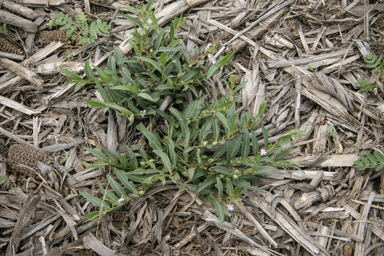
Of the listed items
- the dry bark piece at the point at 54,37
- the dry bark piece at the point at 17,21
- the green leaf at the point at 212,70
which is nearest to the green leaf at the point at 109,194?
the green leaf at the point at 212,70

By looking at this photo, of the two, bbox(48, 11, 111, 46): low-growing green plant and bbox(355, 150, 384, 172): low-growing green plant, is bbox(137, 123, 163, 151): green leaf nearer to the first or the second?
bbox(48, 11, 111, 46): low-growing green plant

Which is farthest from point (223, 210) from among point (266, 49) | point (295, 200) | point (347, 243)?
point (266, 49)

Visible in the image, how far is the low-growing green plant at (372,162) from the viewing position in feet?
7.85

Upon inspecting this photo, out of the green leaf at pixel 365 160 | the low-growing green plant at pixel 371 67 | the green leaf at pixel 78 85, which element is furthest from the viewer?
the low-growing green plant at pixel 371 67

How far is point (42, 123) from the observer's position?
281 centimetres

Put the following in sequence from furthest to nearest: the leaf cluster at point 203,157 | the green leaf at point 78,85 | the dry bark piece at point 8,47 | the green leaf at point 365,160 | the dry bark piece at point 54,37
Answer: the dry bark piece at point 54,37, the dry bark piece at point 8,47, the green leaf at point 78,85, the green leaf at point 365,160, the leaf cluster at point 203,157

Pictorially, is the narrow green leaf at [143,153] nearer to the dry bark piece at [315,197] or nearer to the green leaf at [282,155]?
the green leaf at [282,155]

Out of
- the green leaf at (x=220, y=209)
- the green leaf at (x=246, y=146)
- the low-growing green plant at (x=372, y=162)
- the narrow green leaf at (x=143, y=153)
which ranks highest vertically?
the narrow green leaf at (x=143, y=153)

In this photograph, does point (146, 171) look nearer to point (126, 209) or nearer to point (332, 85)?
point (126, 209)

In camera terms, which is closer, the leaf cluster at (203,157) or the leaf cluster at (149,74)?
the leaf cluster at (203,157)

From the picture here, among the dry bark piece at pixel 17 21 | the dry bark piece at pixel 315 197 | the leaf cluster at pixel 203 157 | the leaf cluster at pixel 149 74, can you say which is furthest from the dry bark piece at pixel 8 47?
the dry bark piece at pixel 315 197

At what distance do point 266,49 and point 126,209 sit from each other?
2337 mm

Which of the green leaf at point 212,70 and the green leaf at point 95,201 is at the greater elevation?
the green leaf at point 212,70

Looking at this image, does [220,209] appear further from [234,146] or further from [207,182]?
[234,146]
